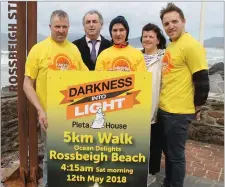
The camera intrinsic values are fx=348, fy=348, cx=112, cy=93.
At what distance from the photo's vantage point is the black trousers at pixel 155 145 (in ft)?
12.3

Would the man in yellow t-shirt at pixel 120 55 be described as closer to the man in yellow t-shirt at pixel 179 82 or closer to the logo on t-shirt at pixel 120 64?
the logo on t-shirt at pixel 120 64

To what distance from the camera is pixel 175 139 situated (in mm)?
3285

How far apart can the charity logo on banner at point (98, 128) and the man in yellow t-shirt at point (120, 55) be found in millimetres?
248

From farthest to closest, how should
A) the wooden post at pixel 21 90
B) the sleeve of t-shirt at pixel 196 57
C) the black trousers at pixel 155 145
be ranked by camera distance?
the black trousers at pixel 155 145
the wooden post at pixel 21 90
the sleeve of t-shirt at pixel 196 57

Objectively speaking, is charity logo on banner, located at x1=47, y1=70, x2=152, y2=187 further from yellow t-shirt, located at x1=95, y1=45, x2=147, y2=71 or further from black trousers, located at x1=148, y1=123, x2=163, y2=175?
black trousers, located at x1=148, y1=123, x2=163, y2=175

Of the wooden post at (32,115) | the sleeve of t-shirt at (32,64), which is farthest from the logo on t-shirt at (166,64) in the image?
the wooden post at (32,115)

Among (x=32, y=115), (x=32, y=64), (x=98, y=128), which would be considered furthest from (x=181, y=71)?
(x=32, y=115)

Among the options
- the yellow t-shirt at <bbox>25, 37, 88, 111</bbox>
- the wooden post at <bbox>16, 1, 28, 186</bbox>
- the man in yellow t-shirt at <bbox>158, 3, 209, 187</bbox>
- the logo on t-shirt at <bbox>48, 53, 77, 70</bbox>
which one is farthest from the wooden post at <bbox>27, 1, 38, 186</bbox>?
the man in yellow t-shirt at <bbox>158, 3, 209, 187</bbox>

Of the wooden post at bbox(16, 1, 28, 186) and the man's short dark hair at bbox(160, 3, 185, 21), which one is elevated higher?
the man's short dark hair at bbox(160, 3, 185, 21)

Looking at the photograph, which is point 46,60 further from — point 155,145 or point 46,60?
point 155,145

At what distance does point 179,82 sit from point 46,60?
1202 mm

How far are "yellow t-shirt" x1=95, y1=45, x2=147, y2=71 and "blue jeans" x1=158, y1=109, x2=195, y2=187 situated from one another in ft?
1.84

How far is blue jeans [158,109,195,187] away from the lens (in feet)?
10.6

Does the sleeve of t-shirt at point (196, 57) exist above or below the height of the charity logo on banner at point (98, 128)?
above
